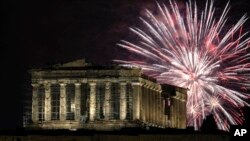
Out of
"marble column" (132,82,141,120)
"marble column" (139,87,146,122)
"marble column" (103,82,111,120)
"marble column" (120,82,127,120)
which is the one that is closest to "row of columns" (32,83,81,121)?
"marble column" (103,82,111,120)

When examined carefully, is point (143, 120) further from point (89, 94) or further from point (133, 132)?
point (133, 132)

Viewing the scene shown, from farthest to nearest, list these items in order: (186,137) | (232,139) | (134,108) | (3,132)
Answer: (134,108), (3,132), (186,137), (232,139)

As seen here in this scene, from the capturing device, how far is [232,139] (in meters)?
79.6

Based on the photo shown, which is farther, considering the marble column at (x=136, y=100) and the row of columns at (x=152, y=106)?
the row of columns at (x=152, y=106)

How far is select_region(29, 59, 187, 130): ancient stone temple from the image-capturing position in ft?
504

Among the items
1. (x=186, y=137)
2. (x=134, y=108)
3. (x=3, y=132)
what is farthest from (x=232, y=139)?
(x=134, y=108)

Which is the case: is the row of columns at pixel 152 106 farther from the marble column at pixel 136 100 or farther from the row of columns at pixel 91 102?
the row of columns at pixel 91 102

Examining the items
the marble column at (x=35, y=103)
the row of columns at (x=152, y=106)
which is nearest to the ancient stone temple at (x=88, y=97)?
the marble column at (x=35, y=103)

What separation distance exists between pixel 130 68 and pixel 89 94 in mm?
6568

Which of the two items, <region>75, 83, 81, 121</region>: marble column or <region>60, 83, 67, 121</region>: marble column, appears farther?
<region>60, 83, 67, 121</region>: marble column

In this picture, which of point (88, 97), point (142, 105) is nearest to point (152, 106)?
point (142, 105)

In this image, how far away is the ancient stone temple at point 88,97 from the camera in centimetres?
15375

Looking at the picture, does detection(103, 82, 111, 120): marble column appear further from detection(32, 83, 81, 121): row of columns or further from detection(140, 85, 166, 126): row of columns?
detection(140, 85, 166, 126): row of columns

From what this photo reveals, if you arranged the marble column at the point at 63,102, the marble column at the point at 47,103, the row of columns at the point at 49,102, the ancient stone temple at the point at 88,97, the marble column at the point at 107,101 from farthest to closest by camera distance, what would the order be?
1. the marble column at the point at 47,103
2. the marble column at the point at 63,102
3. the row of columns at the point at 49,102
4. the marble column at the point at 107,101
5. the ancient stone temple at the point at 88,97
